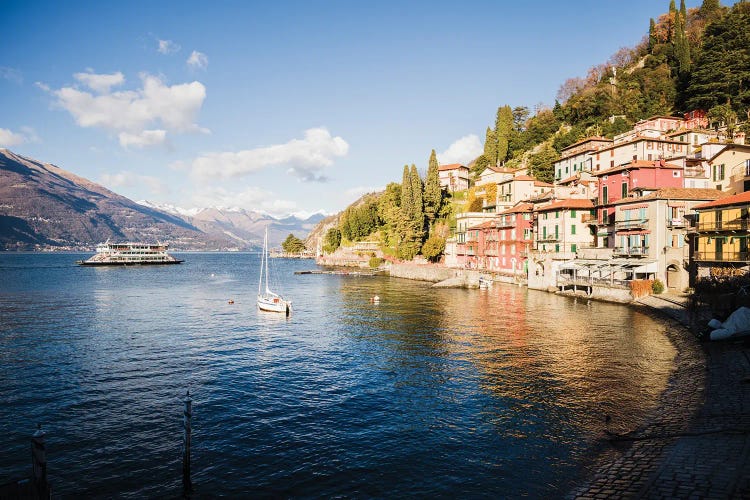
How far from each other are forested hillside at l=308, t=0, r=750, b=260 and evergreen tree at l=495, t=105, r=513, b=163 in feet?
1.09

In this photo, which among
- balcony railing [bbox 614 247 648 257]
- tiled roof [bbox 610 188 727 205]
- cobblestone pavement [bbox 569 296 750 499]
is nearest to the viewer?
cobblestone pavement [bbox 569 296 750 499]

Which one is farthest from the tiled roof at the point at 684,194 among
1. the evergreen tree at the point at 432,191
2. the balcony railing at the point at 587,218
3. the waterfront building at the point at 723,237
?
the evergreen tree at the point at 432,191

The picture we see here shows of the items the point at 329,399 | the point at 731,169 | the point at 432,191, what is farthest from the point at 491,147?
the point at 329,399

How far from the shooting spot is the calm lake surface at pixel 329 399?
1802 cm

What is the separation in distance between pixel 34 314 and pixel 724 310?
79322 mm

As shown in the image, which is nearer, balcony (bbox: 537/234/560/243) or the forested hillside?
balcony (bbox: 537/234/560/243)

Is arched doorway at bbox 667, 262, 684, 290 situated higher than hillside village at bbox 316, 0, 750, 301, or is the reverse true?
hillside village at bbox 316, 0, 750, 301

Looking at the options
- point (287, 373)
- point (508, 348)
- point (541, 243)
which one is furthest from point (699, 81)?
point (287, 373)

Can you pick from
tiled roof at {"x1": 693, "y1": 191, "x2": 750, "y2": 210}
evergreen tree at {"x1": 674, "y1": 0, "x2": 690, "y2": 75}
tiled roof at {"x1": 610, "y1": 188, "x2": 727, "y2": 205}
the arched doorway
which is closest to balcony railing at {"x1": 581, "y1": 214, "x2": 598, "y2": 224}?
tiled roof at {"x1": 610, "y1": 188, "x2": 727, "y2": 205}

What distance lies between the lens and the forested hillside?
317 ft

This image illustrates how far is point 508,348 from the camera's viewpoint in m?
38.3

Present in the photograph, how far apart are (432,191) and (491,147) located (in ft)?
127

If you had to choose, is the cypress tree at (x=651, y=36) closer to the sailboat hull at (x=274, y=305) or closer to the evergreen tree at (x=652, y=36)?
the evergreen tree at (x=652, y=36)

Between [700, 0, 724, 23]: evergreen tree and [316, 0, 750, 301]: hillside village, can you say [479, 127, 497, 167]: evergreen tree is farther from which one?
[700, 0, 724, 23]: evergreen tree
